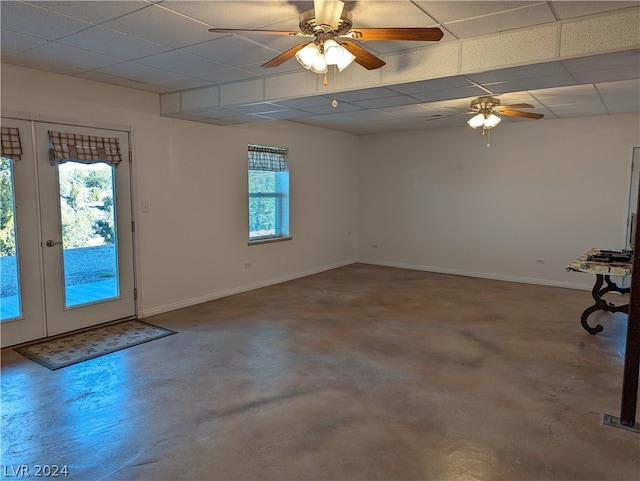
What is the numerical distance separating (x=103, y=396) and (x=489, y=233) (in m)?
6.08

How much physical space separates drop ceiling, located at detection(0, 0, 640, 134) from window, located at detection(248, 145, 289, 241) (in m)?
1.66

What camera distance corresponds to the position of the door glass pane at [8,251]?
3729 mm

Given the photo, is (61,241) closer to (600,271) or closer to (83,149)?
(83,149)

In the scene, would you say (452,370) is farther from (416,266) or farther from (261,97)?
(416,266)

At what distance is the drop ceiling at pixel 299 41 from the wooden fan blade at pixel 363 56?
247 millimetres

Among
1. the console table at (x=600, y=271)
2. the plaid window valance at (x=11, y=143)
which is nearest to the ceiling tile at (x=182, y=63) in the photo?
the plaid window valance at (x=11, y=143)

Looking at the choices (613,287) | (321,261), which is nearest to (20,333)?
(321,261)

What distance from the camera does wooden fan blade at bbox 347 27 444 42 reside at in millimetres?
2213

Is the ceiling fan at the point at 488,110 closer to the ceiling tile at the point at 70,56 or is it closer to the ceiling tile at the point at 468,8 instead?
the ceiling tile at the point at 468,8

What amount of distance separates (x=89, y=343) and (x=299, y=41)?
330 cm

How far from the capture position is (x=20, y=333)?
390cm

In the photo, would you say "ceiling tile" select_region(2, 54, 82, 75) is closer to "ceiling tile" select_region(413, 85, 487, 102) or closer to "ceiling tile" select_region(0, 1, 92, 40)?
"ceiling tile" select_region(0, 1, 92, 40)

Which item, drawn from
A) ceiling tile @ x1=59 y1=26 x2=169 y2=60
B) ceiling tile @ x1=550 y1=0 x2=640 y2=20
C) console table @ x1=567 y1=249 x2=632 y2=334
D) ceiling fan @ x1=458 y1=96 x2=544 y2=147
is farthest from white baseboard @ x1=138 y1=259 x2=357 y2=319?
ceiling tile @ x1=550 y1=0 x2=640 y2=20

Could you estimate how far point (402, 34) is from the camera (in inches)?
89.7
